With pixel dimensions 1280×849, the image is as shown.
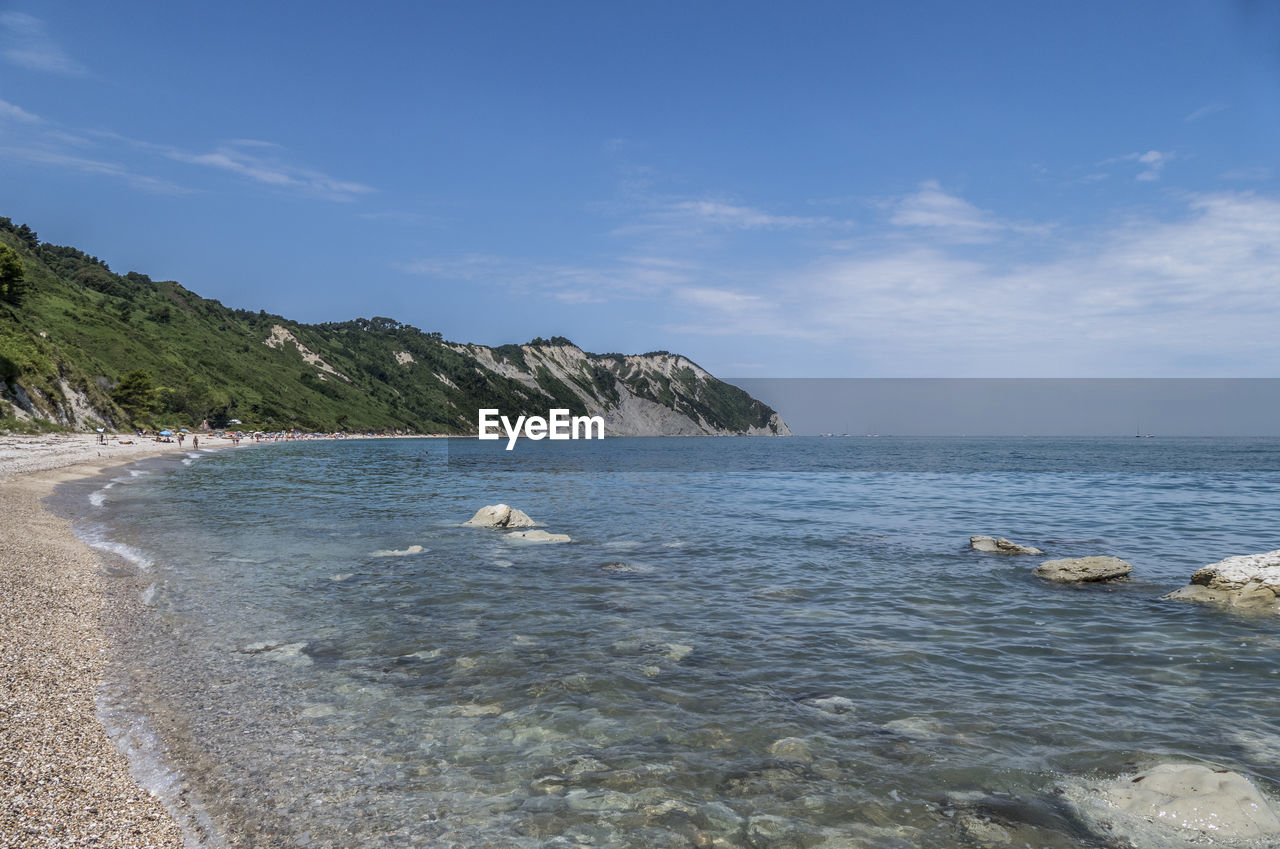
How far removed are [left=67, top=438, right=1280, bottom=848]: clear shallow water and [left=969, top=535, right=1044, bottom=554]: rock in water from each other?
1.24 metres

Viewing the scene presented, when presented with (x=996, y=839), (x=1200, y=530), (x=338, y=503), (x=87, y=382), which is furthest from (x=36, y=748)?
(x=87, y=382)

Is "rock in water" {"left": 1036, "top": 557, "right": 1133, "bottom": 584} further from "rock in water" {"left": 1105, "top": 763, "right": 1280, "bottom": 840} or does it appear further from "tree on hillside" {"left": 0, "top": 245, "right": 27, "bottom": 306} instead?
"tree on hillside" {"left": 0, "top": 245, "right": 27, "bottom": 306}

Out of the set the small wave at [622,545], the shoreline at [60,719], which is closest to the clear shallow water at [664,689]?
the shoreline at [60,719]

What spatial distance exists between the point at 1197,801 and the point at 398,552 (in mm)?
22334

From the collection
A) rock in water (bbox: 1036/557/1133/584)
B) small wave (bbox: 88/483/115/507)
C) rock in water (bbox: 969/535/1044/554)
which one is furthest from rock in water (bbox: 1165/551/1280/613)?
small wave (bbox: 88/483/115/507)

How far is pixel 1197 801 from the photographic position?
730 centimetres

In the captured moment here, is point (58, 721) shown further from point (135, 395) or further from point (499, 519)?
point (135, 395)

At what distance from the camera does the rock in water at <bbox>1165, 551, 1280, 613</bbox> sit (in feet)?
53.7

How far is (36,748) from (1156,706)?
604 inches

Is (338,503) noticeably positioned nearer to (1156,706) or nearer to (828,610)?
(828,610)

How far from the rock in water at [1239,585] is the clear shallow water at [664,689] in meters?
1.07

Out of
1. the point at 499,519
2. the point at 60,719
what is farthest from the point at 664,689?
the point at 499,519

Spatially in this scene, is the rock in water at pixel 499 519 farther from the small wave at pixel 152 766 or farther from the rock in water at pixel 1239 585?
the rock in water at pixel 1239 585

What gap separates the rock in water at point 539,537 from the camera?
26734mm
